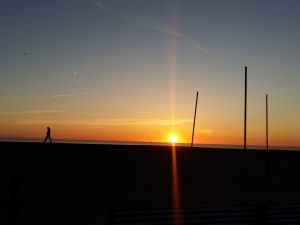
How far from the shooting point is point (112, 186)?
21703 mm

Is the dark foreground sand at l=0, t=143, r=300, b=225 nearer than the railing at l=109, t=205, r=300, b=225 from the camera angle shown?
No

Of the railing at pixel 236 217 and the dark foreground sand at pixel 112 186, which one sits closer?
the railing at pixel 236 217

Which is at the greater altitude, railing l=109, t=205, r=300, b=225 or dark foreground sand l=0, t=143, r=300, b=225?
railing l=109, t=205, r=300, b=225

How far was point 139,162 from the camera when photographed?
3459 centimetres

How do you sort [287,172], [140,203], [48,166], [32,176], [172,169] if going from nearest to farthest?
[140,203], [32,176], [48,166], [172,169], [287,172]

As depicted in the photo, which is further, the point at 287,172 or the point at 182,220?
the point at 287,172

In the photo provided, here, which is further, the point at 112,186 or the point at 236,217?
the point at 112,186

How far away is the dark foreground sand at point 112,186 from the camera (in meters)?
15.6

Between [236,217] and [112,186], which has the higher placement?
[236,217]

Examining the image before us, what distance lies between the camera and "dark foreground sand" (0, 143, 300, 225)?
15641 mm

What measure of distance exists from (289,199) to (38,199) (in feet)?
36.9

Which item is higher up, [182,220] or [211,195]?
[182,220]

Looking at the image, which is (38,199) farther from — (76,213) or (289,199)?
(289,199)

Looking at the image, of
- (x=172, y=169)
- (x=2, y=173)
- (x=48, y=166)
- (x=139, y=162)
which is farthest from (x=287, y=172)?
(x=2, y=173)
